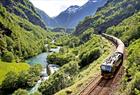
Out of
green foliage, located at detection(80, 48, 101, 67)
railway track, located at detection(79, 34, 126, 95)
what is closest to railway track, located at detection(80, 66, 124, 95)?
railway track, located at detection(79, 34, 126, 95)

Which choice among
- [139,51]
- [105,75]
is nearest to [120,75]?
[105,75]

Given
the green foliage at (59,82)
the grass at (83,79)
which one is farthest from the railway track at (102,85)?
the green foliage at (59,82)

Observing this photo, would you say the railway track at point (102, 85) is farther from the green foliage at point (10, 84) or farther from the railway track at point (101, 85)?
the green foliage at point (10, 84)

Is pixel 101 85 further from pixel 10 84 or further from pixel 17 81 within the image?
pixel 17 81

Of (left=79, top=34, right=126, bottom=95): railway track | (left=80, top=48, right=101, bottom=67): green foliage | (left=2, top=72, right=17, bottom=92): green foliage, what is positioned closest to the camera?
(left=79, top=34, right=126, bottom=95): railway track

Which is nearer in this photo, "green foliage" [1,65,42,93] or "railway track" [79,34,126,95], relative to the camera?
"railway track" [79,34,126,95]

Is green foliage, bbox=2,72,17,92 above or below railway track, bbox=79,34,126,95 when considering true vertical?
below

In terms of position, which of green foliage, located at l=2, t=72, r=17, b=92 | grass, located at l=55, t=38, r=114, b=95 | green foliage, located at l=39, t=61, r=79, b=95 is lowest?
green foliage, located at l=2, t=72, r=17, b=92

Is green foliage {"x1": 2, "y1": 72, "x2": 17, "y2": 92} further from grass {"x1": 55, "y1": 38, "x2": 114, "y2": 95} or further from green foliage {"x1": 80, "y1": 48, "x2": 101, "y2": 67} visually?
grass {"x1": 55, "y1": 38, "x2": 114, "y2": 95}

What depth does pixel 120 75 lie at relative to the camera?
60.5 metres

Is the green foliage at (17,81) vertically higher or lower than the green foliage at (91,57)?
lower

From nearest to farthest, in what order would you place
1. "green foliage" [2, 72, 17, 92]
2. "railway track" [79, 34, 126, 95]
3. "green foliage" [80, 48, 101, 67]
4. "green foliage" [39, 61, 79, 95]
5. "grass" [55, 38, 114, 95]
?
"railway track" [79, 34, 126, 95]
"grass" [55, 38, 114, 95]
"green foliage" [39, 61, 79, 95]
"green foliage" [80, 48, 101, 67]
"green foliage" [2, 72, 17, 92]

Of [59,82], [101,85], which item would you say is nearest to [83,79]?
[101,85]

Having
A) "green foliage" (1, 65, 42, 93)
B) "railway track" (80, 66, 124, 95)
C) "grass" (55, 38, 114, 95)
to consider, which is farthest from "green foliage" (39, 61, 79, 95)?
"green foliage" (1, 65, 42, 93)
